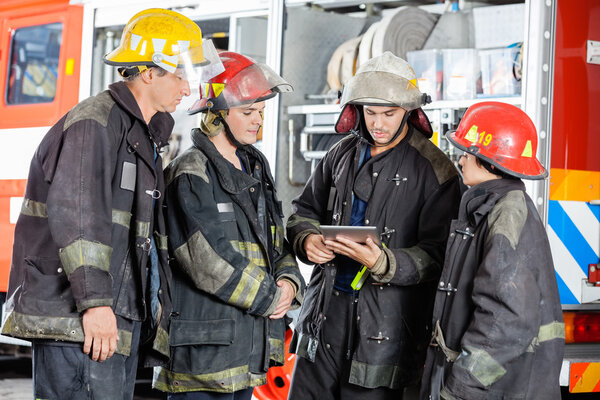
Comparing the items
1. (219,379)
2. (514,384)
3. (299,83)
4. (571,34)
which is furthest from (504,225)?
(299,83)

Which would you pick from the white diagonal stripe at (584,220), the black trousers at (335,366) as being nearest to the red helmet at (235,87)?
the black trousers at (335,366)

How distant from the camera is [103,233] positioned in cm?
275

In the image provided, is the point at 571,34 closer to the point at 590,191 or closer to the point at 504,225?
the point at 590,191

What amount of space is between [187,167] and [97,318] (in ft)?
2.46

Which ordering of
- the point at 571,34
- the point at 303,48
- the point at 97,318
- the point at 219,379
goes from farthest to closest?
the point at 303,48, the point at 571,34, the point at 219,379, the point at 97,318

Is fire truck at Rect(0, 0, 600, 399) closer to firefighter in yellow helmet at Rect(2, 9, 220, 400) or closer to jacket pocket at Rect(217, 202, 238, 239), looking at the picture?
jacket pocket at Rect(217, 202, 238, 239)

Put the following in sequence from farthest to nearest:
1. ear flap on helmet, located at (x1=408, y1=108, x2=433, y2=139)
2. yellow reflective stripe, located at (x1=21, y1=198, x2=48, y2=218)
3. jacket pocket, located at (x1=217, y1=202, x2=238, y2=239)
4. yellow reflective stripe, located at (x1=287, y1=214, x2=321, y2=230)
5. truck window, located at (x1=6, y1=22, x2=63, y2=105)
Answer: truck window, located at (x1=6, y1=22, x2=63, y2=105)
yellow reflective stripe, located at (x1=287, y1=214, x2=321, y2=230)
ear flap on helmet, located at (x1=408, y1=108, x2=433, y2=139)
jacket pocket, located at (x1=217, y1=202, x2=238, y2=239)
yellow reflective stripe, located at (x1=21, y1=198, x2=48, y2=218)

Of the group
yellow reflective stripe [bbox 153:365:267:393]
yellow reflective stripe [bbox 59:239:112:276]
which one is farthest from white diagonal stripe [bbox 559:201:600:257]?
yellow reflective stripe [bbox 59:239:112:276]

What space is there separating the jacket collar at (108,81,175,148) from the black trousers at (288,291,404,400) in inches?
38.2

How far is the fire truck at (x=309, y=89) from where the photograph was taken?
14.2ft

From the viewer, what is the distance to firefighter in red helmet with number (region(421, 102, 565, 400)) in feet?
9.05

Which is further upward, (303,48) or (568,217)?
(303,48)

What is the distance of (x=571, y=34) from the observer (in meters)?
4.38

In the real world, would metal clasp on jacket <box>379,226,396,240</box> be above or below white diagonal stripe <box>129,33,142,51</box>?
below
